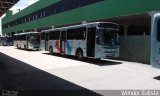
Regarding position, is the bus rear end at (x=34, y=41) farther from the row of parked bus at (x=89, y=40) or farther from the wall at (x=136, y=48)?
the wall at (x=136, y=48)

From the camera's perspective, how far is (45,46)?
27.5m

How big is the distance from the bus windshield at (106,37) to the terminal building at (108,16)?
2334mm

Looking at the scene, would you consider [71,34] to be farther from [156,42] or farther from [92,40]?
[156,42]

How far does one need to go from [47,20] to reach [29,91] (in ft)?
117

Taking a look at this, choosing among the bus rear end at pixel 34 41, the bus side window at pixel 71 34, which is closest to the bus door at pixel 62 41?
the bus side window at pixel 71 34

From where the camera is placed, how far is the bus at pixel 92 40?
53.8 ft

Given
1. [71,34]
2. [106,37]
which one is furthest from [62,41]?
[106,37]

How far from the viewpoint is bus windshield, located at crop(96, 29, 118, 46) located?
16391 mm

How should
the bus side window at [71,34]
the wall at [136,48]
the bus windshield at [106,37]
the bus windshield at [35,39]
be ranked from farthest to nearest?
1. the bus windshield at [35,39]
2. the bus side window at [71,34]
3. the wall at [136,48]
4. the bus windshield at [106,37]

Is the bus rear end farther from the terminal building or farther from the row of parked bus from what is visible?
the row of parked bus

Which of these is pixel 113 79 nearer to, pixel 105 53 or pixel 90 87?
pixel 90 87

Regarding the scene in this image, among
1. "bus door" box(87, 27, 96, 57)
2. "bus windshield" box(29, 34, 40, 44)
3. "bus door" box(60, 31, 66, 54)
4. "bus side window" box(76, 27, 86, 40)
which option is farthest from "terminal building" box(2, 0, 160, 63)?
"bus door" box(60, 31, 66, 54)

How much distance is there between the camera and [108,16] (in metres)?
24.5

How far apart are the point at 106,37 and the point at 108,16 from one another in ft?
27.3
